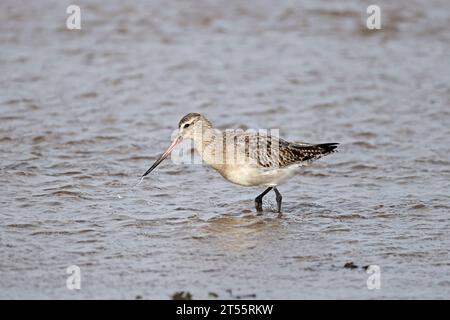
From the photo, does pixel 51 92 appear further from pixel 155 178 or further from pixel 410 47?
pixel 410 47

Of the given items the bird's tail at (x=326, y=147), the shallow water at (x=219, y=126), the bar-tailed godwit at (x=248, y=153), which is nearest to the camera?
the shallow water at (x=219, y=126)

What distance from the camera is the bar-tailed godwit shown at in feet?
26.6

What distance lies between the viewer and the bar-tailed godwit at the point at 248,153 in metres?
8.10

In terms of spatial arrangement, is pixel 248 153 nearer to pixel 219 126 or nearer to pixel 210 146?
pixel 210 146

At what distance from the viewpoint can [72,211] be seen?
8.02 meters

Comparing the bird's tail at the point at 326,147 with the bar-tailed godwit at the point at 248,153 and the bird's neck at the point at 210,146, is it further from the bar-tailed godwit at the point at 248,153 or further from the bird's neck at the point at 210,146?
the bird's neck at the point at 210,146

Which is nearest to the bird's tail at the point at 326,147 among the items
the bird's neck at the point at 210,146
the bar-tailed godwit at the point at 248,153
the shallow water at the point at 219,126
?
the bar-tailed godwit at the point at 248,153

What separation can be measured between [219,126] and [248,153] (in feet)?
8.97

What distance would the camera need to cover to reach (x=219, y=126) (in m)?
10.9

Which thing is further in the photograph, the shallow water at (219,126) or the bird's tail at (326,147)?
the bird's tail at (326,147)

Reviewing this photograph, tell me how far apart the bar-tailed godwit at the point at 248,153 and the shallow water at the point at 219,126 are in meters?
0.37

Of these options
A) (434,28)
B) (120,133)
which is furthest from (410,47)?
(120,133)

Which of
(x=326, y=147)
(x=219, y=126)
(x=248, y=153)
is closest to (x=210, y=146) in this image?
(x=248, y=153)

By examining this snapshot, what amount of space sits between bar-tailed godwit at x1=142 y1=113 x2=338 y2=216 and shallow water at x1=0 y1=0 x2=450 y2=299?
1.21 feet
